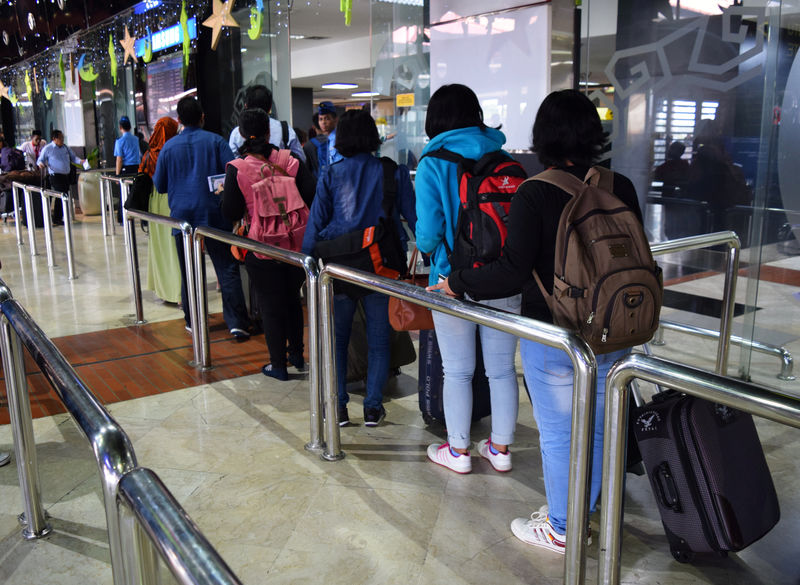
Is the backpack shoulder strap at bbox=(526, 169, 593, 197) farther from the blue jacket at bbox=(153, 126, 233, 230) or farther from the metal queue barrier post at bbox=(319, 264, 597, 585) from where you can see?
the blue jacket at bbox=(153, 126, 233, 230)

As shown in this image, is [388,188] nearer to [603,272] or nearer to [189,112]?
[603,272]

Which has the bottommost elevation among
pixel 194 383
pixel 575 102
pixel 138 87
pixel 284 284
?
pixel 194 383

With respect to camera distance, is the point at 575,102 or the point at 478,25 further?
the point at 478,25

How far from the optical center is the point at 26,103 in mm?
19500

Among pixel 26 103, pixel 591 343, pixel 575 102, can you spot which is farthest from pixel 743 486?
pixel 26 103

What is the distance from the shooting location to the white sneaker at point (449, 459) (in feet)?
9.81

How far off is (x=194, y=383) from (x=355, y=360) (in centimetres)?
97

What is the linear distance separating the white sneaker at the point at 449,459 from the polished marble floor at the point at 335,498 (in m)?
0.04

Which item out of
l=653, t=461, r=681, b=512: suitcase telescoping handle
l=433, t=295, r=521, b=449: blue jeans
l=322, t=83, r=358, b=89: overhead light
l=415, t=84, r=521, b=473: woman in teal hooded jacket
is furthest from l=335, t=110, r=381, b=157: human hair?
l=322, t=83, r=358, b=89: overhead light

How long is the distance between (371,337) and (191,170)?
2.22 m

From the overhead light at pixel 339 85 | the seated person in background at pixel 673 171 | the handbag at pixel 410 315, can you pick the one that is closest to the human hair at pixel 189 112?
the handbag at pixel 410 315

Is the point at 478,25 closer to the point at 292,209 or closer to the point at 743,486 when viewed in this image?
the point at 292,209

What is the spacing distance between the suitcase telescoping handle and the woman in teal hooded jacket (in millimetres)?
648

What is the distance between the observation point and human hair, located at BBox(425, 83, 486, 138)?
266 cm
